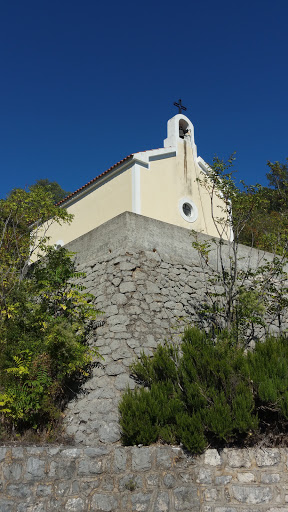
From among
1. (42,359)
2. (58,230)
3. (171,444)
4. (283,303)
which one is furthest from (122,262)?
(58,230)

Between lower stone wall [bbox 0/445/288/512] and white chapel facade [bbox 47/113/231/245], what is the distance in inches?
271

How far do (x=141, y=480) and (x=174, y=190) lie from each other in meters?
8.39

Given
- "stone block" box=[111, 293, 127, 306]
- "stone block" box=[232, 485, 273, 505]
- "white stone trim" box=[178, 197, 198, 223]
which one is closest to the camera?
"stone block" box=[232, 485, 273, 505]

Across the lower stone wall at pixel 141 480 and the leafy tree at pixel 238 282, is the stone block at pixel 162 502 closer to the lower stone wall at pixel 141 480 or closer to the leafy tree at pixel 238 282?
the lower stone wall at pixel 141 480

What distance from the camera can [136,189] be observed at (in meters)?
11.3

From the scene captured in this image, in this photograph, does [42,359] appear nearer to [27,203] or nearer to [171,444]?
[171,444]

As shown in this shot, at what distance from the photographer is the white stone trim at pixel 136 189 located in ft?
36.9

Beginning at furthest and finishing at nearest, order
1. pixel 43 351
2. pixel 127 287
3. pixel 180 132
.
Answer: pixel 180 132
pixel 127 287
pixel 43 351

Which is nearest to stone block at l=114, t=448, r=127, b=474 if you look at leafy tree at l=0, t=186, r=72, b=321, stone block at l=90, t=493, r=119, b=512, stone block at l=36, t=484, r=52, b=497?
stone block at l=90, t=493, r=119, b=512

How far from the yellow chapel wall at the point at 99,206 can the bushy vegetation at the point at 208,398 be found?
585cm

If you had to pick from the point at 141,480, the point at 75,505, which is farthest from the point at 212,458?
the point at 75,505

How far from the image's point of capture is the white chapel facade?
11547 millimetres

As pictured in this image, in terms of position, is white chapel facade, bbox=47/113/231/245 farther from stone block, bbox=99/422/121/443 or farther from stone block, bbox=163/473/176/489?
stone block, bbox=163/473/176/489

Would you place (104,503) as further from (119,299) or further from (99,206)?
(99,206)
